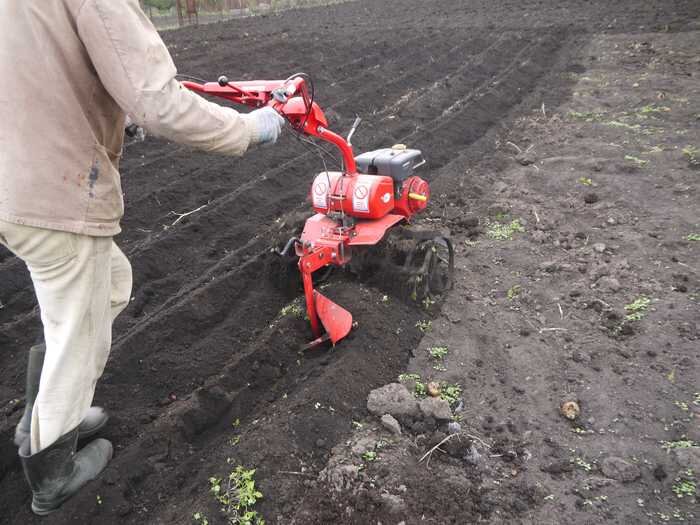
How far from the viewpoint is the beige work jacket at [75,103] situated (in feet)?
7.12

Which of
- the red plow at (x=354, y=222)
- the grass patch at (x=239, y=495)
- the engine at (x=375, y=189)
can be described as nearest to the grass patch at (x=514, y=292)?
the red plow at (x=354, y=222)

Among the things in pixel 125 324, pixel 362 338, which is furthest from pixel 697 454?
pixel 125 324

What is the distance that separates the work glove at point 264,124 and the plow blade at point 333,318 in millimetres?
1232

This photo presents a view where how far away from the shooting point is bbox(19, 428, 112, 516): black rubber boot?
8.61ft

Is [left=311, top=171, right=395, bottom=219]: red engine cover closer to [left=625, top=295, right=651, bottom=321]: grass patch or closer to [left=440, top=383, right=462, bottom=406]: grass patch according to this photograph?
[left=440, top=383, right=462, bottom=406]: grass patch

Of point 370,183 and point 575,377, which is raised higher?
point 370,183

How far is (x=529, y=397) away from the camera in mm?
3320

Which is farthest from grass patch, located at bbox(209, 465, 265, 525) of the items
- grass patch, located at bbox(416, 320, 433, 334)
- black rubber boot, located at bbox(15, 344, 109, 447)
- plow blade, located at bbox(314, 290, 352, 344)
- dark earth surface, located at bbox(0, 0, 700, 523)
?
grass patch, located at bbox(416, 320, 433, 334)

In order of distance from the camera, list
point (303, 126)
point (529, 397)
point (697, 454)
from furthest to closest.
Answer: point (303, 126) → point (529, 397) → point (697, 454)

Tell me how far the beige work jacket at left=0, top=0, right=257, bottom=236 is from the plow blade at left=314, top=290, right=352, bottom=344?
5.00 ft

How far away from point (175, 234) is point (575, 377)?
143 inches

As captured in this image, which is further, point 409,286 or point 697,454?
point 409,286

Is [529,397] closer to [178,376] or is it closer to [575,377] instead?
[575,377]

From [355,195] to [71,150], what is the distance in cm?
201
